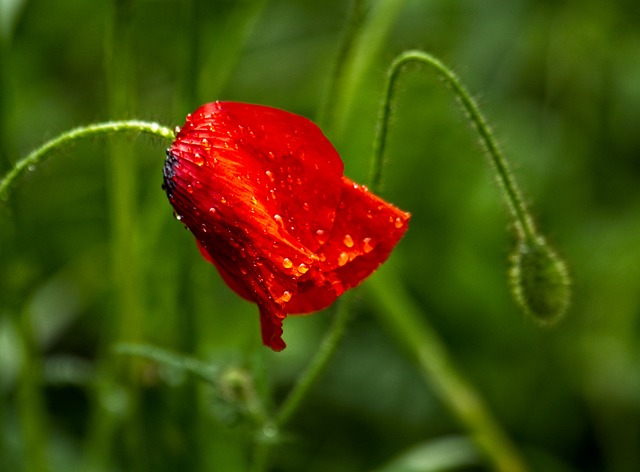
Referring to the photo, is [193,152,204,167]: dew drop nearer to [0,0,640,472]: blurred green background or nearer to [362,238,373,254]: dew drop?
[362,238,373,254]: dew drop

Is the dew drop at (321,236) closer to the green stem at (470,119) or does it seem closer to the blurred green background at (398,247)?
the green stem at (470,119)

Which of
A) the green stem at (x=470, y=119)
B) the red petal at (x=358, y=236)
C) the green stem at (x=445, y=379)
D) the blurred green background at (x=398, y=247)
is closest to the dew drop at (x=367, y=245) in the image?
the red petal at (x=358, y=236)

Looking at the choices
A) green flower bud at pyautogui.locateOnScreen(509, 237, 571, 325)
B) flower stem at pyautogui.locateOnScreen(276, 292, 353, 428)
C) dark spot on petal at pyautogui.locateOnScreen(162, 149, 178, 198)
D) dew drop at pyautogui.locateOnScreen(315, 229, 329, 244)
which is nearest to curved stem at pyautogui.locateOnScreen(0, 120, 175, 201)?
dark spot on petal at pyautogui.locateOnScreen(162, 149, 178, 198)

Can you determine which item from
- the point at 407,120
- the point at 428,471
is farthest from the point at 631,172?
the point at 428,471

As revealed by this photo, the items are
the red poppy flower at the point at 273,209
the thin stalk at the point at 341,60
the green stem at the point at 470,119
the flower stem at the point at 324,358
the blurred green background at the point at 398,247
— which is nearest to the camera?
the red poppy flower at the point at 273,209

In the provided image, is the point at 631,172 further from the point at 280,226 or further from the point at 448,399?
the point at 280,226
